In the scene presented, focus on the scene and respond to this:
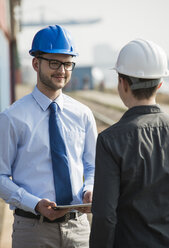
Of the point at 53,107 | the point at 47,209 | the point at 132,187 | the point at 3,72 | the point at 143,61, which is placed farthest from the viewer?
the point at 3,72

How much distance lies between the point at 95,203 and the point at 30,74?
71.0 meters

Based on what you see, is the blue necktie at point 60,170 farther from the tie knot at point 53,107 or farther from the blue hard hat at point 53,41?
the blue hard hat at point 53,41

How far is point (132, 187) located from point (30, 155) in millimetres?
746

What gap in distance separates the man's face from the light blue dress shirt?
10cm

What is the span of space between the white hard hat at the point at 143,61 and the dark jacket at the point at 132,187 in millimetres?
212

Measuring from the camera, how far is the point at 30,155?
2328 millimetres

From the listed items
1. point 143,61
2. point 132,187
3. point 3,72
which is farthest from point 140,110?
point 3,72

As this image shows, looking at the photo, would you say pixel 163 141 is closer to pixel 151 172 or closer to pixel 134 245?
pixel 151 172

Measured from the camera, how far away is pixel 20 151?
2.34m

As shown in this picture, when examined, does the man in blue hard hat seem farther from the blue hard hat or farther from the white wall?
the white wall

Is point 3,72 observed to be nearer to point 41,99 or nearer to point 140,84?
point 41,99

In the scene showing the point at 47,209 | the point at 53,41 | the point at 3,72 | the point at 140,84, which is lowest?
the point at 3,72

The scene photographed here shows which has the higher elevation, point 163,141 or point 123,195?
point 163,141

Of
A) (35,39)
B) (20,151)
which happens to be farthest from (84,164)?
(35,39)
